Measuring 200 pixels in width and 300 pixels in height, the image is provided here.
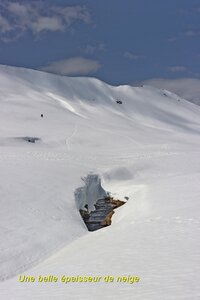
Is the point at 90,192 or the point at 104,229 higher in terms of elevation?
the point at 90,192

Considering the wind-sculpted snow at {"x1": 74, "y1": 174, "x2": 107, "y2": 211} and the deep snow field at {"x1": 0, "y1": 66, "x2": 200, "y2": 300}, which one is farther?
the wind-sculpted snow at {"x1": 74, "y1": 174, "x2": 107, "y2": 211}

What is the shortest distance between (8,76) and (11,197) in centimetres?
11895

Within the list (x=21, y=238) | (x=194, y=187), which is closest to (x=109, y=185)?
(x=194, y=187)

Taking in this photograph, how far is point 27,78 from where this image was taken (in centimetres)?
14262

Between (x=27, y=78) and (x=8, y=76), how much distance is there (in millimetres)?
11919

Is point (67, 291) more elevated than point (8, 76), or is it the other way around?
point (8, 76)

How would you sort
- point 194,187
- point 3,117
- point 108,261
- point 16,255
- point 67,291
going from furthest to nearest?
point 3,117 < point 194,187 < point 16,255 < point 108,261 < point 67,291

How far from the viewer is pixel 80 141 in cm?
5309

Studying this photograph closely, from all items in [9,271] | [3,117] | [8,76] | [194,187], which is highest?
[8,76]

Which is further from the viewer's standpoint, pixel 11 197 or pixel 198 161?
pixel 198 161

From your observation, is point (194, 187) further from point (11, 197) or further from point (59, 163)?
point (59, 163)

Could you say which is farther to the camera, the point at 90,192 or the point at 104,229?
the point at 90,192

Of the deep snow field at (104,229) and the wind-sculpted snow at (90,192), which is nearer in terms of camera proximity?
the deep snow field at (104,229)

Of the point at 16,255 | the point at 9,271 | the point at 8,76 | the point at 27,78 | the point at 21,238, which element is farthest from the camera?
the point at 27,78
